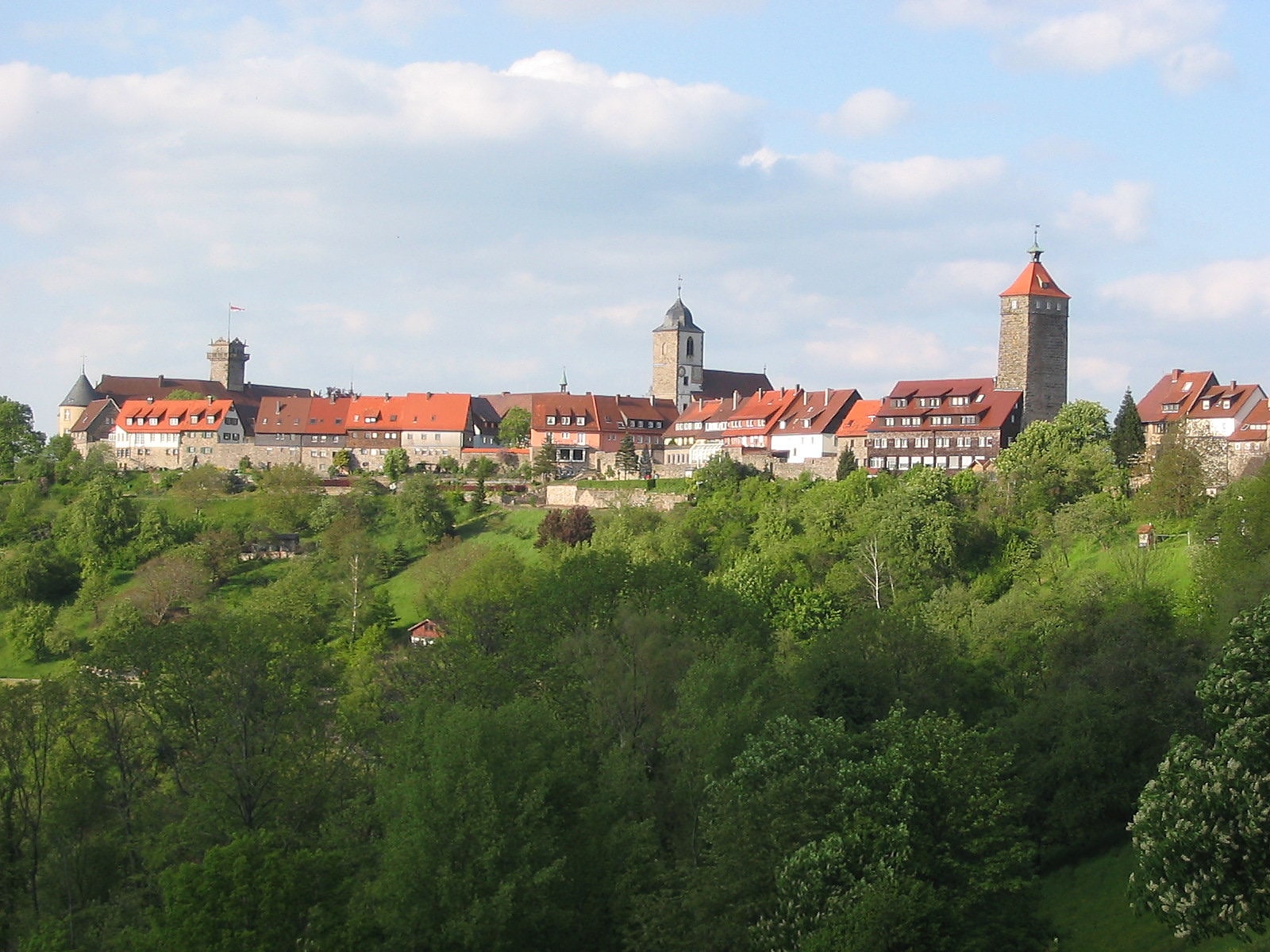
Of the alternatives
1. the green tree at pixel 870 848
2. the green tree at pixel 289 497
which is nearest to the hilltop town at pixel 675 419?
the green tree at pixel 289 497

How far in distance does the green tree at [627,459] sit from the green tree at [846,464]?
1389 cm

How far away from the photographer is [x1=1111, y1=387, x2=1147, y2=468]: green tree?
64.7m

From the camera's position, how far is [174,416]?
325 feet

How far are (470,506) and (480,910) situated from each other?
55.2 m

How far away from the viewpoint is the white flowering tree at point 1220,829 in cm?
2045

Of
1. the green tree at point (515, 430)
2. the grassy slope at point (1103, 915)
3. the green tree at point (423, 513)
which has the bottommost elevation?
the grassy slope at point (1103, 915)

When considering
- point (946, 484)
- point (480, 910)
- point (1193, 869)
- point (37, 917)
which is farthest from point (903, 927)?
point (946, 484)

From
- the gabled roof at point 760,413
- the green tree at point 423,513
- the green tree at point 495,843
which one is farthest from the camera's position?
the gabled roof at point 760,413

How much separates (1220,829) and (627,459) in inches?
2534

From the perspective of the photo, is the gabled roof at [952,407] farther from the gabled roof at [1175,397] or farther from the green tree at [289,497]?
the green tree at [289,497]

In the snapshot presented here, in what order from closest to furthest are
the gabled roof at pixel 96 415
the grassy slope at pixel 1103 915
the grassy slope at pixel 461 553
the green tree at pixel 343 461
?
the grassy slope at pixel 1103 915, the grassy slope at pixel 461 553, the green tree at pixel 343 461, the gabled roof at pixel 96 415

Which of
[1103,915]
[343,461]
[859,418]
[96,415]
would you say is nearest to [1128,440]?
[859,418]

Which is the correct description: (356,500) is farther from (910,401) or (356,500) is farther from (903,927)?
(903,927)

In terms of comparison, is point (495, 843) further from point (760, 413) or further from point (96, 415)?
point (96, 415)
